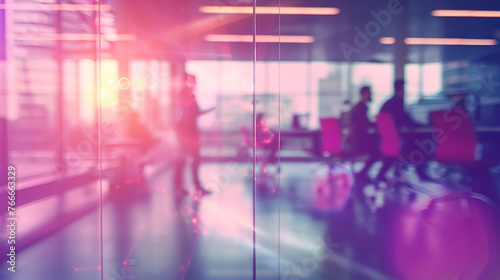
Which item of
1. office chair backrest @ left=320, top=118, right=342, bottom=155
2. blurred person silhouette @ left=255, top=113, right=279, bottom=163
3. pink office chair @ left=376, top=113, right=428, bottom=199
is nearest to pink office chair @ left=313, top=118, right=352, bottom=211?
office chair backrest @ left=320, top=118, right=342, bottom=155

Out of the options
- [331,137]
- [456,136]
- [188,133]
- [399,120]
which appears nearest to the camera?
[188,133]

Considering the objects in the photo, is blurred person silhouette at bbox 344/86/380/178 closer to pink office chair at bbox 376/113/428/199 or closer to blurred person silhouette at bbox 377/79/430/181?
pink office chair at bbox 376/113/428/199

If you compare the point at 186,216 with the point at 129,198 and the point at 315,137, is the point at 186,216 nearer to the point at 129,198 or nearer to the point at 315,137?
the point at 129,198

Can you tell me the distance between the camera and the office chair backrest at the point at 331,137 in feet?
9.98

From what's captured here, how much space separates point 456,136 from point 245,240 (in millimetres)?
2153

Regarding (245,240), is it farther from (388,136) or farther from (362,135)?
(388,136)

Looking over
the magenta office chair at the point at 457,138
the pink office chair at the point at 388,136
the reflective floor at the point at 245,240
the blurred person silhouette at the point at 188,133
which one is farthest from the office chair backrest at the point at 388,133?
the blurred person silhouette at the point at 188,133

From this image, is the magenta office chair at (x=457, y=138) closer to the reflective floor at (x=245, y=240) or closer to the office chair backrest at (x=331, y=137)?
the reflective floor at (x=245, y=240)

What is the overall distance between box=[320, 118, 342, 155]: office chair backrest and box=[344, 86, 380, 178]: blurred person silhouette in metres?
0.12

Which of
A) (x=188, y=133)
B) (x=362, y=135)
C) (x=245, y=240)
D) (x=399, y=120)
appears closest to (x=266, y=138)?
(x=188, y=133)

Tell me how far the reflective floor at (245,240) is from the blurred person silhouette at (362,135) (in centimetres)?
42

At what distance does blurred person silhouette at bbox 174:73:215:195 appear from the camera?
2.39 metres

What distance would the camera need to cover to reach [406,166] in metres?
3.62

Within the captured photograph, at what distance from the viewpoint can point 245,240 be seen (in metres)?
2.59
